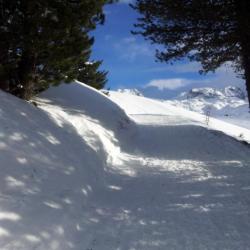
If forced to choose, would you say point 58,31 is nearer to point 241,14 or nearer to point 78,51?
point 78,51

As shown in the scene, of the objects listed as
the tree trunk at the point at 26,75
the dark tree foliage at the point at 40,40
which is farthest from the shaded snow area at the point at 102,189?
the dark tree foliage at the point at 40,40

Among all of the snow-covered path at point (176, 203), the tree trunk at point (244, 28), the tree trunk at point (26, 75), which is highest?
the tree trunk at point (244, 28)

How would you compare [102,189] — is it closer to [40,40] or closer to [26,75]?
[40,40]

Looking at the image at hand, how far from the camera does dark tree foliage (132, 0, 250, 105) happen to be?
36.3ft

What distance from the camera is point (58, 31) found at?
10.5 meters

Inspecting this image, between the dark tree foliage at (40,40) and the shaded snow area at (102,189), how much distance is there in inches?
45.9

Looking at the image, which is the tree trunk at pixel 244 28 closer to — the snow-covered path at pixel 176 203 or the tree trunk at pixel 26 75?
the snow-covered path at pixel 176 203

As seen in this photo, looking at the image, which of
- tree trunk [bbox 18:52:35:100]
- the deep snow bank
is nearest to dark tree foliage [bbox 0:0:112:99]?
tree trunk [bbox 18:52:35:100]

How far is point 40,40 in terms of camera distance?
1034 centimetres

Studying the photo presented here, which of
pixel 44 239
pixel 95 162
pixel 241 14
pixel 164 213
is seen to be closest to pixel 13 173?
pixel 44 239

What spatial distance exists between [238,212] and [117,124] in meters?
10.5

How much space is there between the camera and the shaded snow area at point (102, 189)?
6508 mm

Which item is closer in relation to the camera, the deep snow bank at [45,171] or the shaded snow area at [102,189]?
the deep snow bank at [45,171]

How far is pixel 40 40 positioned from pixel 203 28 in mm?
4766
